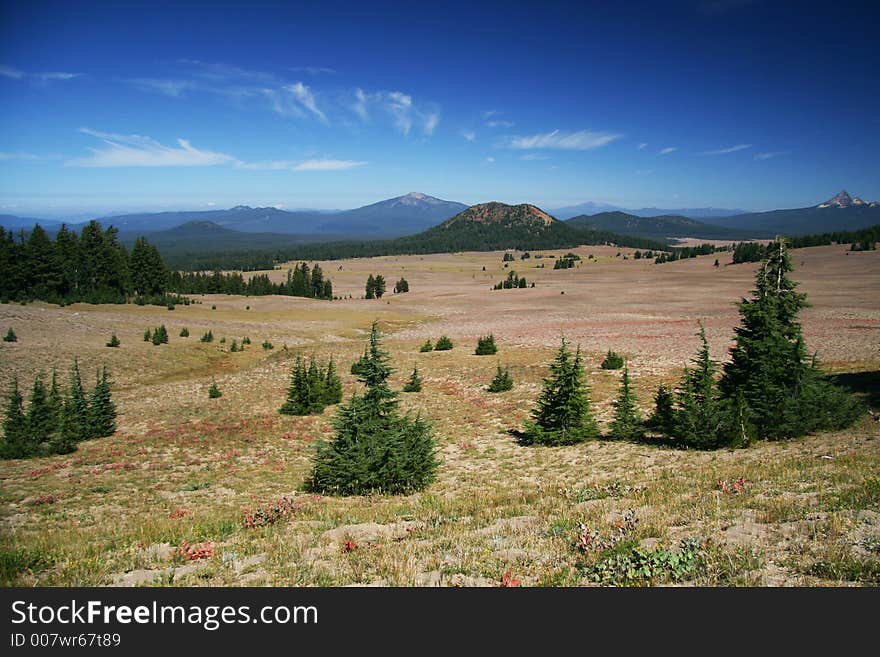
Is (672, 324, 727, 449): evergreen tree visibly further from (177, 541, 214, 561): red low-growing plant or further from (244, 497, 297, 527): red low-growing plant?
(177, 541, 214, 561): red low-growing plant

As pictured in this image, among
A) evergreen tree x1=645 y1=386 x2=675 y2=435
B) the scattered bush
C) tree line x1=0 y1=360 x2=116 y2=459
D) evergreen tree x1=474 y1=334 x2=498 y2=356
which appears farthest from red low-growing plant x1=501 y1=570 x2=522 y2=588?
evergreen tree x1=474 y1=334 x2=498 y2=356

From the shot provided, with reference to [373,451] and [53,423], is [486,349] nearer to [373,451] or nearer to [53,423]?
[373,451]

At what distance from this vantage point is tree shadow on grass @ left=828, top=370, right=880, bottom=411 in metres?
18.8

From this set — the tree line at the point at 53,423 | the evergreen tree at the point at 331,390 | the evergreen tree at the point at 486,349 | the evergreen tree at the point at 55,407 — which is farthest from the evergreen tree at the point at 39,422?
the evergreen tree at the point at 486,349

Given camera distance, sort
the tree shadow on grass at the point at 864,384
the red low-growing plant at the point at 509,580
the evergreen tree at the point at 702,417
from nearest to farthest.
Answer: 1. the red low-growing plant at the point at 509,580
2. the evergreen tree at the point at 702,417
3. the tree shadow on grass at the point at 864,384

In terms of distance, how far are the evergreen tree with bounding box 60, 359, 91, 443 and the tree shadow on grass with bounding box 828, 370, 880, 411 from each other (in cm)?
3237

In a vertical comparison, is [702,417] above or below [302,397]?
above

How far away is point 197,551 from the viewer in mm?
7242

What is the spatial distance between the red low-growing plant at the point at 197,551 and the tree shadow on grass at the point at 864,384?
2113 centimetres

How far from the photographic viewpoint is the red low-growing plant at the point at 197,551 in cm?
712

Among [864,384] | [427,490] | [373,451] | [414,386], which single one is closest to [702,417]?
[427,490]

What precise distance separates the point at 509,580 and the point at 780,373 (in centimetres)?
1517

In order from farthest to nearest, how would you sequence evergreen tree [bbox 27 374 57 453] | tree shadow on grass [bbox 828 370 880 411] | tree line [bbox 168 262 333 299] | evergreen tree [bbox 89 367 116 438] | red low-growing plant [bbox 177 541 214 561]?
tree line [bbox 168 262 333 299]
evergreen tree [bbox 89 367 116 438]
evergreen tree [bbox 27 374 57 453]
tree shadow on grass [bbox 828 370 880 411]
red low-growing plant [bbox 177 541 214 561]

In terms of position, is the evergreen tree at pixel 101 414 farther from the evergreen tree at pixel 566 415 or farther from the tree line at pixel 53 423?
the evergreen tree at pixel 566 415
